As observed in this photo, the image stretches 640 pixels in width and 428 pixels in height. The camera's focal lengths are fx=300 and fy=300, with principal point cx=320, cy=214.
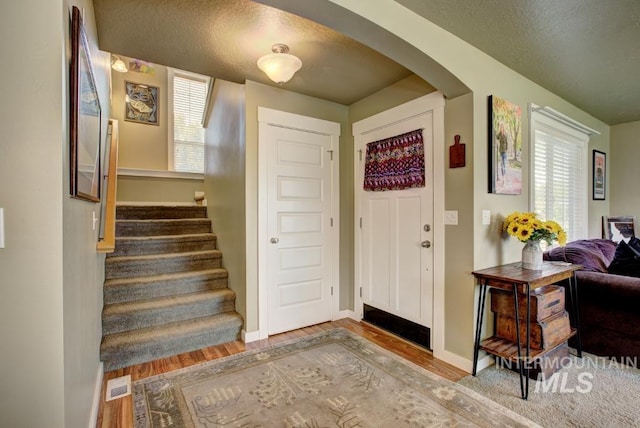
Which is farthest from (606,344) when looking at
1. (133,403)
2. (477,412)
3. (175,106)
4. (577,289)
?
(175,106)

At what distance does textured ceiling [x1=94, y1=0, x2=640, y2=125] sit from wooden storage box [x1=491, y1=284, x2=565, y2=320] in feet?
5.13

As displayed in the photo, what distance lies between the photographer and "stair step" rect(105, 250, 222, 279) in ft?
9.44

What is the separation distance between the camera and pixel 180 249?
3424mm

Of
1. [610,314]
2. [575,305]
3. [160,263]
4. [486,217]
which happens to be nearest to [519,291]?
[486,217]

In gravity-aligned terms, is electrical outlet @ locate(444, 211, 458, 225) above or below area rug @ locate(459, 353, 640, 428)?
above

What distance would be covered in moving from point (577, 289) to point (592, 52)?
1.87m

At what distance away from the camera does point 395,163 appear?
9.21 feet

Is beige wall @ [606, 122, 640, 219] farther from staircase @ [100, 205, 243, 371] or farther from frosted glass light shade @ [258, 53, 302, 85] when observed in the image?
staircase @ [100, 205, 243, 371]

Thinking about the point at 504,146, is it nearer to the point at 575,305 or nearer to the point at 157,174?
the point at 575,305

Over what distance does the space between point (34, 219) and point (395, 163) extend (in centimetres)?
251

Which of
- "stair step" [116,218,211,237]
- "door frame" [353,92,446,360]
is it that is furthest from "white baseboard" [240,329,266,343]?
"stair step" [116,218,211,237]

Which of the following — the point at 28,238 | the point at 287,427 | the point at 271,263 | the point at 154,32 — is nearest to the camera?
the point at 28,238

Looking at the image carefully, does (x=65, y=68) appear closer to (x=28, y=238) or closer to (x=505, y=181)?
(x=28, y=238)

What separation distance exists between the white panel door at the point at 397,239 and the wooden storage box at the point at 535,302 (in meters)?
0.49
